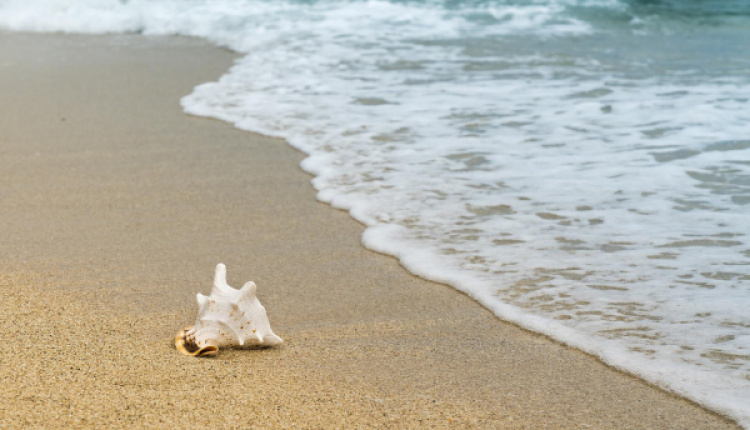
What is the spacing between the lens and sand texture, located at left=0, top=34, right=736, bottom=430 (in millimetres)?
1814

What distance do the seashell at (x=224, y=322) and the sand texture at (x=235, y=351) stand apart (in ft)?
0.15

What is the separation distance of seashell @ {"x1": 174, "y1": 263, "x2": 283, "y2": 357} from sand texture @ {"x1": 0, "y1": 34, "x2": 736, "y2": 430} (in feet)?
0.15

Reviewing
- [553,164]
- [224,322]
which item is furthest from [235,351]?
[553,164]

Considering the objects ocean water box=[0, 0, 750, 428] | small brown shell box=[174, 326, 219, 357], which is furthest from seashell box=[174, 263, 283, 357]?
ocean water box=[0, 0, 750, 428]

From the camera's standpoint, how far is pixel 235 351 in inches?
81.7

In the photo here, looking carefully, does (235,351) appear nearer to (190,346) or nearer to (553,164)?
(190,346)

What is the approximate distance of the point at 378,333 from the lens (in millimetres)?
2314

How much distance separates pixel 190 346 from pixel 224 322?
0.13m

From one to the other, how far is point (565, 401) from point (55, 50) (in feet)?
24.9

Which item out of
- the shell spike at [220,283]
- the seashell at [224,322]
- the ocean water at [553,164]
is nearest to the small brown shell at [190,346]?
the seashell at [224,322]

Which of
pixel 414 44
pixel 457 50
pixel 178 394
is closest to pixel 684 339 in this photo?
pixel 178 394

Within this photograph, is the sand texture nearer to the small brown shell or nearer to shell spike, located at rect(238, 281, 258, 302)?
the small brown shell

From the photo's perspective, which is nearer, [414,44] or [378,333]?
[378,333]

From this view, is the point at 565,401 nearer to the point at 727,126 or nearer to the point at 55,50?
the point at 727,126
